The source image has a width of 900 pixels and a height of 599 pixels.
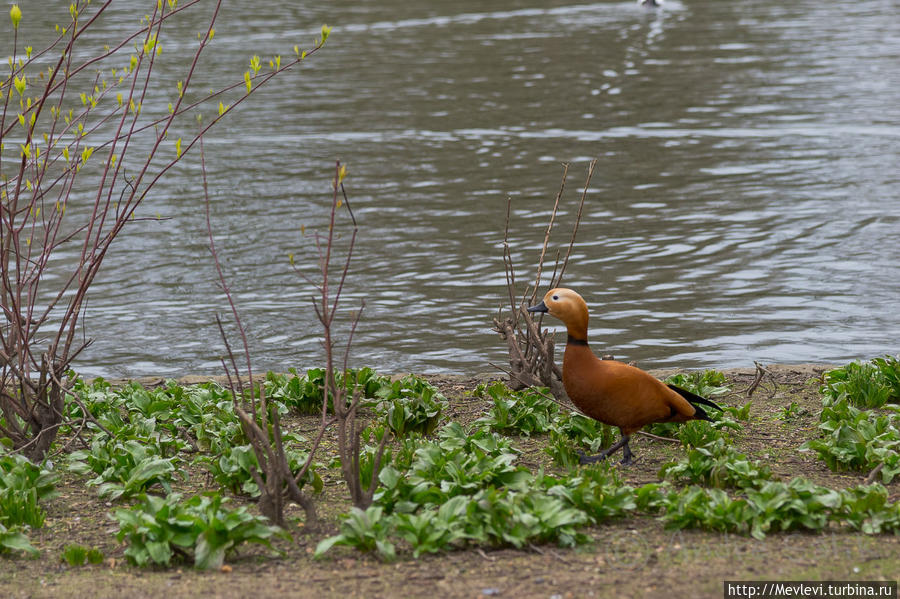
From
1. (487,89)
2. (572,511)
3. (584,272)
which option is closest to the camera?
(572,511)

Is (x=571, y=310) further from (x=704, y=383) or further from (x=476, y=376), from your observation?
(x=476, y=376)

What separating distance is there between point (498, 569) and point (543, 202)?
9.27 meters

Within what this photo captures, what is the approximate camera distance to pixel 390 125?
17.6 metres

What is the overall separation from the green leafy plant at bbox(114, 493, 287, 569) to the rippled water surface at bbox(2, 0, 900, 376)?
12.8 feet

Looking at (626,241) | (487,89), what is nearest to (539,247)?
(626,241)

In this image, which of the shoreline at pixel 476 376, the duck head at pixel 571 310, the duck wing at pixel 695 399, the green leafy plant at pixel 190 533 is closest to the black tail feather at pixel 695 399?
the duck wing at pixel 695 399

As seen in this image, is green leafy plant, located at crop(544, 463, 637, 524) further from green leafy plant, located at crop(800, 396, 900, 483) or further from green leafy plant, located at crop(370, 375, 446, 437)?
green leafy plant, located at crop(370, 375, 446, 437)

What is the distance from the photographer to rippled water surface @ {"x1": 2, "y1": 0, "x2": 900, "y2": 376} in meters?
8.82

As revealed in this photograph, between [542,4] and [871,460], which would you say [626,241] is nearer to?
[871,460]

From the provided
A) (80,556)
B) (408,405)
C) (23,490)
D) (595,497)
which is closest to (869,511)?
(595,497)

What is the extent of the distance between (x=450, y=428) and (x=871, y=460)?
202 cm

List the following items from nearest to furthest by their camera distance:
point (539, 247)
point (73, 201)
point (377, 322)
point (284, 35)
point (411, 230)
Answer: point (377, 322) → point (539, 247) → point (411, 230) → point (73, 201) → point (284, 35)

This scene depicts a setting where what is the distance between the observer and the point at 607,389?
502cm

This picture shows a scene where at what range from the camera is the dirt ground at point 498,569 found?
3.88m
